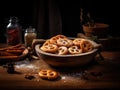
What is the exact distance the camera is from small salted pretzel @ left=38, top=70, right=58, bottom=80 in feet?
6.08

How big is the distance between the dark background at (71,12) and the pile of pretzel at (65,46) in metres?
1.30

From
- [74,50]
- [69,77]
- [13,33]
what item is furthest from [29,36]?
[69,77]

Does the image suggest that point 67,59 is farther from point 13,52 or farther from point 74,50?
point 13,52

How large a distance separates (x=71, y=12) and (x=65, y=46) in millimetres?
1490

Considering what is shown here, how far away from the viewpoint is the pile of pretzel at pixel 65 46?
2.03 metres

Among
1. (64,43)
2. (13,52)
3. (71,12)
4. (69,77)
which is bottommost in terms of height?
(69,77)

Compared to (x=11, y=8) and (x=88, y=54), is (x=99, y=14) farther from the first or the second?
(x=88, y=54)

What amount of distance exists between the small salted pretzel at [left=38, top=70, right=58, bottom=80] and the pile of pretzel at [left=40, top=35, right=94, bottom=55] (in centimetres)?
17

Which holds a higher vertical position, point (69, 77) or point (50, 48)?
point (50, 48)

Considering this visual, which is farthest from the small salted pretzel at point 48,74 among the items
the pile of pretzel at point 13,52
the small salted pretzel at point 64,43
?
the pile of pretzel at point 13,52

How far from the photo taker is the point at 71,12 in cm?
352

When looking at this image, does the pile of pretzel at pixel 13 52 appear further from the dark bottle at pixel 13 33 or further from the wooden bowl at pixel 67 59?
the wooden bowl at pixel 67 59

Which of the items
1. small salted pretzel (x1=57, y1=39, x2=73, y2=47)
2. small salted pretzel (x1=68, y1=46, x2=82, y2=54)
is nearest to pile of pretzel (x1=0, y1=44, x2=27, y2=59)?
small salted pretzel (x1=57, y1=39, x2=73, y2=47)

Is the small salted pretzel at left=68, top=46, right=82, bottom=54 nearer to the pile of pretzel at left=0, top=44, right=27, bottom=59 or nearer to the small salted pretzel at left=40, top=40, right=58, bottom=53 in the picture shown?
the small salted pretzel at left=40, top=40, right=58, bottom=53
